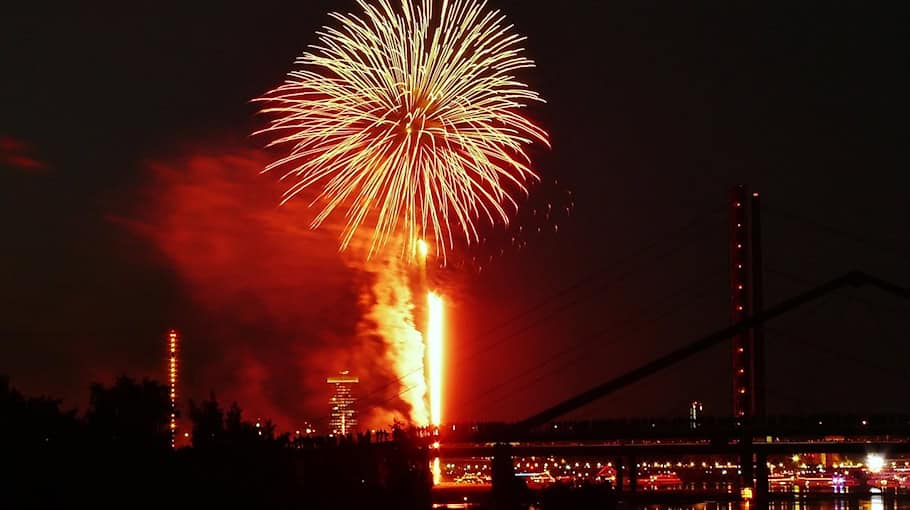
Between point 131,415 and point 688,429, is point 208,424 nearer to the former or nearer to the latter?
point 131,415

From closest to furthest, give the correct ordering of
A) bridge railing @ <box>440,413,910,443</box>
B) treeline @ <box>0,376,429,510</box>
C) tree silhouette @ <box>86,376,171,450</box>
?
treeline @ <box>0,376,429,510</box>, tree silhouette @ <box>86,376,171,450</box>, bridge railing @ <box>440,413,910,443</box>

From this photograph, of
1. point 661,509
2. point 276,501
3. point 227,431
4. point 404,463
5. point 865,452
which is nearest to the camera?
point 276,501

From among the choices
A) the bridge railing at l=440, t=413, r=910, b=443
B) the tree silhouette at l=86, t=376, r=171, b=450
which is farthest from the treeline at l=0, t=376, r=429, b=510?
the bridge railing at l=440, t=413, r=910, b=443

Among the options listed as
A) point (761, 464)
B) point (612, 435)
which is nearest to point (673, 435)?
point (612, 435)

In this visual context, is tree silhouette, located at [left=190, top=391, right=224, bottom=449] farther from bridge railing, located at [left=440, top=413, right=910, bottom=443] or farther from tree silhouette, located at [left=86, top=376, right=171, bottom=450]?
bridge railing, located at [left=440, top=413, right=910, bottom=443]

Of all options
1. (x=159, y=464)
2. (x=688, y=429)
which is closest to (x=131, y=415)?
(x=159, y=464)

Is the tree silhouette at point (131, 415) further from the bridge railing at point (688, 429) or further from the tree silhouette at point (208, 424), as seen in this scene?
the bridge railing at point (688, 429)

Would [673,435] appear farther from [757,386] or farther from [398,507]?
[398,507]

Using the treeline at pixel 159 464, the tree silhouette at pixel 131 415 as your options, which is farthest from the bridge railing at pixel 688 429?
the tree silhouette at pixel 131 415

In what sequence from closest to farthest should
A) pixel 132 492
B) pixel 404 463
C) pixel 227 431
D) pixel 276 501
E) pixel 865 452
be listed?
pixel 132 492
pixel 276 501
pixel 227 431
pixel 404 463
pixel 865 452
